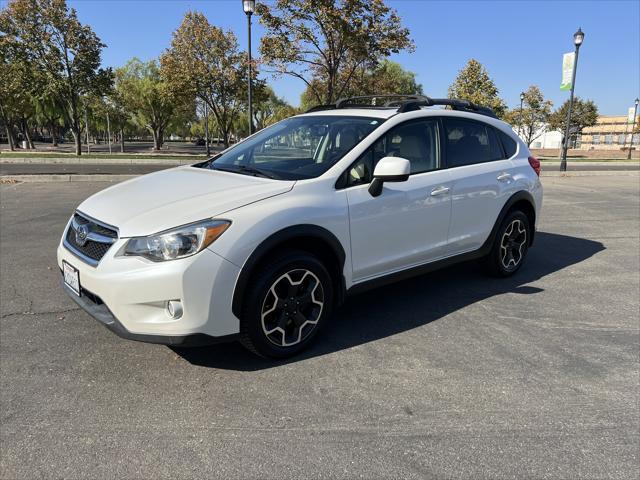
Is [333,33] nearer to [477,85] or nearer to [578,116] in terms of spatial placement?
[477,85]

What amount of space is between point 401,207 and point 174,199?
5.69ft

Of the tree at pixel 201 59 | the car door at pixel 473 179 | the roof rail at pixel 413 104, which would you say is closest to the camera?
the roof rail at pixel 413 104

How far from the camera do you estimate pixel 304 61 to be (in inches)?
925

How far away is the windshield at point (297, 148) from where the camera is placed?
3627 mm

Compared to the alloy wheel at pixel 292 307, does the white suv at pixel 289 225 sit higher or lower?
higher

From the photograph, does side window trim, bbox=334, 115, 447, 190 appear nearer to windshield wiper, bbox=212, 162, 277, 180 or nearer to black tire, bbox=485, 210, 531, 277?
windshield wiper, bbox=212, 162, 277, 180

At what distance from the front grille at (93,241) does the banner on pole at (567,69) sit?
2315 cm

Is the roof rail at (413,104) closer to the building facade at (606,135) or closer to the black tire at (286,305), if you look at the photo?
the black tire at (286,305)

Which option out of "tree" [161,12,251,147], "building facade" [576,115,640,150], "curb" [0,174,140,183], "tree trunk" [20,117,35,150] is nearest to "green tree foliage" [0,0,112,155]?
"tree" [161,12,251,147]

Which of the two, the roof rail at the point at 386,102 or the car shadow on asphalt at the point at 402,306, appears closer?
the car shadow on asphalt at the point at 402,306

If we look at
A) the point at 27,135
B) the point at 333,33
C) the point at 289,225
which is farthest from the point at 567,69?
the point at 27,135

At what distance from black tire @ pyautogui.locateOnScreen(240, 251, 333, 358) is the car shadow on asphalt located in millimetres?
156

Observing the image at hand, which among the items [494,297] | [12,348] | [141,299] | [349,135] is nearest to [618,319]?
[494,297]

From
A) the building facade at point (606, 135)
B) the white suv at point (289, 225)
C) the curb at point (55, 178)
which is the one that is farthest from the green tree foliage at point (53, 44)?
the building facade at point (606, 135)
